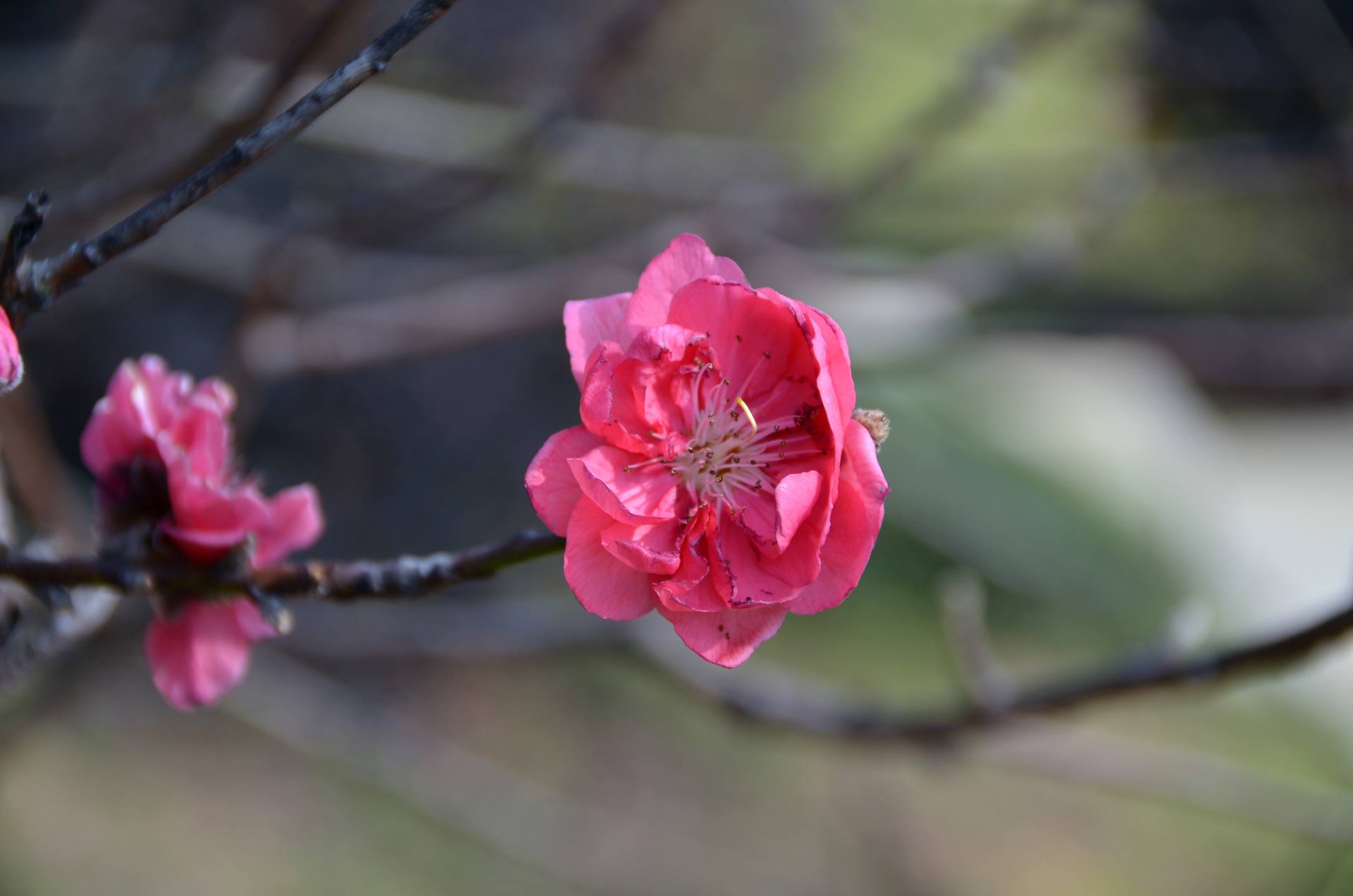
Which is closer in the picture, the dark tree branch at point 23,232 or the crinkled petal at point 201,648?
the dark tree branch at point 23,232

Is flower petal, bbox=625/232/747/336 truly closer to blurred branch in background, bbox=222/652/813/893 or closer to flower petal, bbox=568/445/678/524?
flower petal, bbox=568/445/678/524

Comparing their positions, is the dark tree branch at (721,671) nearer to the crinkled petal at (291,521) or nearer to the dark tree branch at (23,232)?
the crinkled petal at (291,521)

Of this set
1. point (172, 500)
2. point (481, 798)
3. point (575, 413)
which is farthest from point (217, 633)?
point (575, 413)

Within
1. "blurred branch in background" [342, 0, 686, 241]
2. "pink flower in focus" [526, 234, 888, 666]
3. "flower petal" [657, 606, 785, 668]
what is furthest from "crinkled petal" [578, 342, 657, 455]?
"blurred branch in background" [342, 0, 686, 241]

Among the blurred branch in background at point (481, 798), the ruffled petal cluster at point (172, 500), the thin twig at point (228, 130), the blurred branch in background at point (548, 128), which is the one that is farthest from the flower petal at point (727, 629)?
the blurred branch in background at point (481, 798)

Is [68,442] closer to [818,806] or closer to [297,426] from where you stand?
[297,426]
